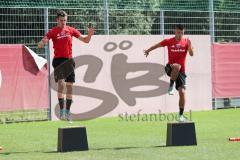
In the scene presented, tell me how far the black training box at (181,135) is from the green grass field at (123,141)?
0.16m

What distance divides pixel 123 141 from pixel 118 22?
7.90 metres

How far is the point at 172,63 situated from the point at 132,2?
25.2 feet

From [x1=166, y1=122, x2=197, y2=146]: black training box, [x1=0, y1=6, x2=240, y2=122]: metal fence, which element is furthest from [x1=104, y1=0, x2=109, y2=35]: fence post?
[x1=166, y1=122, x2=197, y2=146]: black training box

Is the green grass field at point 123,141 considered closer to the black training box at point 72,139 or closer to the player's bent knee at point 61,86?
the black training box at point 72,139

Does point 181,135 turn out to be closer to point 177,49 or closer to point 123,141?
point 123,141

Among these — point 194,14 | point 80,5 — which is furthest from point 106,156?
point 194,14

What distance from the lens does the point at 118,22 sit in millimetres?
20109

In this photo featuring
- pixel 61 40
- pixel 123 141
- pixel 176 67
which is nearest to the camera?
pixel 61 40

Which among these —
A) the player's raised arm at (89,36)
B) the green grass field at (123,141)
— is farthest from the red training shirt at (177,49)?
the player's raised arm at (89,36)

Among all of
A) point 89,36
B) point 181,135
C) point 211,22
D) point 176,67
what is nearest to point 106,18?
point 211,22

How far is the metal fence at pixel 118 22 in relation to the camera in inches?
711

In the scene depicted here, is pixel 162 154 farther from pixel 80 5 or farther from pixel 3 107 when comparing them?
pixel 80 5

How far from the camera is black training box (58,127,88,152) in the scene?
10906mm

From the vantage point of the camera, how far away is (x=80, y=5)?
20000 millimetres
